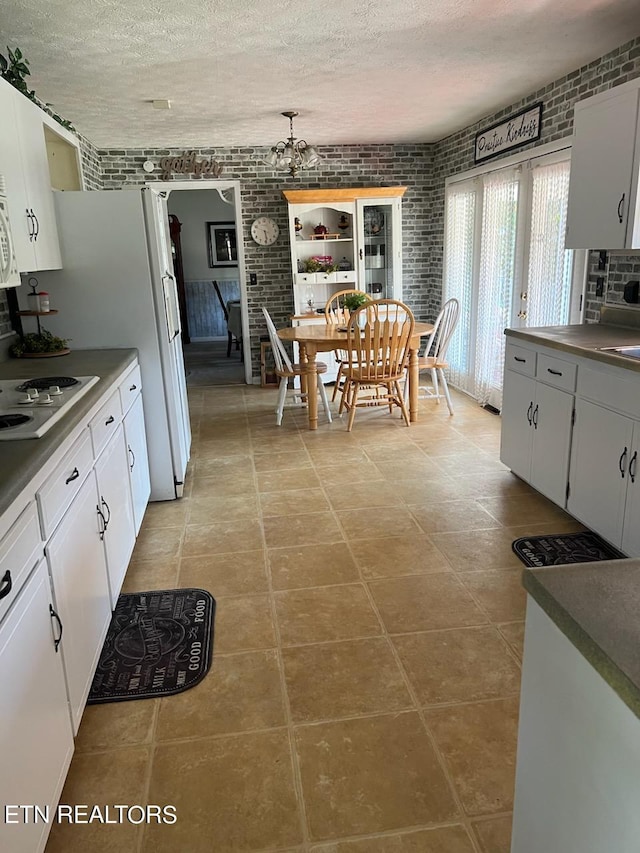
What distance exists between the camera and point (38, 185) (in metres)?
2.95

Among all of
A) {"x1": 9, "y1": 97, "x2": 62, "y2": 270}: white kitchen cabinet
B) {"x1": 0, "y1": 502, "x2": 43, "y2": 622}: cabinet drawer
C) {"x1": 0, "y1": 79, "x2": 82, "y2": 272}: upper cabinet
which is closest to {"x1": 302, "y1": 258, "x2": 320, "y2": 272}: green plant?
{"x1": 0, "y1": 79, "x2": 82, "y2": 272}: upper cabinet

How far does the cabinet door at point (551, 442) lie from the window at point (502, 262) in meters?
1.10

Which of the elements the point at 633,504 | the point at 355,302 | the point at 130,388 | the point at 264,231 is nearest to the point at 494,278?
the point at 355,302

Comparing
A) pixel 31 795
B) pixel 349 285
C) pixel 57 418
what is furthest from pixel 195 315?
pixel 31 795

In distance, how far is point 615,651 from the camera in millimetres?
830

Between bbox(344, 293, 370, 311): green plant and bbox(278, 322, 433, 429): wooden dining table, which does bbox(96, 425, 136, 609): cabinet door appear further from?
bbox(344, 293, 370, 311): green plant

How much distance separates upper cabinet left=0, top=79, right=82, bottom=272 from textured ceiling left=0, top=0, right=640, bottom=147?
38cm

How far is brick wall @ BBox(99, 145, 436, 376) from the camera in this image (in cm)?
621

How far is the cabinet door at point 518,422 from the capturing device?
3.48 meters

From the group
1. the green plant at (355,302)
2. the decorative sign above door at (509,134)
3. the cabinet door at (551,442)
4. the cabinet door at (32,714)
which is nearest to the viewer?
the cabinet door at (32,714)

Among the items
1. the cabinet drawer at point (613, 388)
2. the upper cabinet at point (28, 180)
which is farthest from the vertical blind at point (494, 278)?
the upper cabinet at point (28, 180)

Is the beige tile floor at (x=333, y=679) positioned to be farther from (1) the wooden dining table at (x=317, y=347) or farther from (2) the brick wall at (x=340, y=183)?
(2) the brick wall at (x=340, y=183)

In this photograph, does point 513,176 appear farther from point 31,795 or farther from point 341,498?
point 31,795

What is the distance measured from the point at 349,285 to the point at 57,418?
5.08 metres
